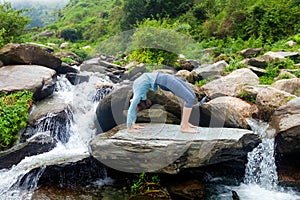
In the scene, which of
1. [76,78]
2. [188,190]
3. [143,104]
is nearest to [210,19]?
[76,78]

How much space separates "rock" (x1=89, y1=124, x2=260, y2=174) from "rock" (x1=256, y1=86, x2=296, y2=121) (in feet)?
9.26

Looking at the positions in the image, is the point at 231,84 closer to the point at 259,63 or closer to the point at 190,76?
the point at 190,76

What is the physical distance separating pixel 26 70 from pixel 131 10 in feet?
62.9

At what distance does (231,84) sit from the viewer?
1060 centimetres

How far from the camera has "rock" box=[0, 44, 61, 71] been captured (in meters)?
10.7

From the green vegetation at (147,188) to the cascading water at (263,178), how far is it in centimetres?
131

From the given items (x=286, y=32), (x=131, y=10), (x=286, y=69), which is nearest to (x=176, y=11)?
(x=131, y=10)

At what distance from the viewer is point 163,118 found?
7172mm

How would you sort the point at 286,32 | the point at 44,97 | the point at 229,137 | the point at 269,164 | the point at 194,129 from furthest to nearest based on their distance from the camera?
the point at 286,32 → the point at 44,97 → the point at 269,164 → the point at 194,129 → the point at 229,137

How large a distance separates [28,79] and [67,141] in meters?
2.57

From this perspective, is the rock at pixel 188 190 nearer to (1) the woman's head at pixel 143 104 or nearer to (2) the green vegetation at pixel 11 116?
(1) the woman's head at pixel 143 104

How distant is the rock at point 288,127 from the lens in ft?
20.4

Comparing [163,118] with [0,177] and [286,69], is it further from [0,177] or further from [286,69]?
[286,69]

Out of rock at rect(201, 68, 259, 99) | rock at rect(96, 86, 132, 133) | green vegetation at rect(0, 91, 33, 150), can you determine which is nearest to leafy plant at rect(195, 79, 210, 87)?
rock at rect(201, 68, 259, 99)
